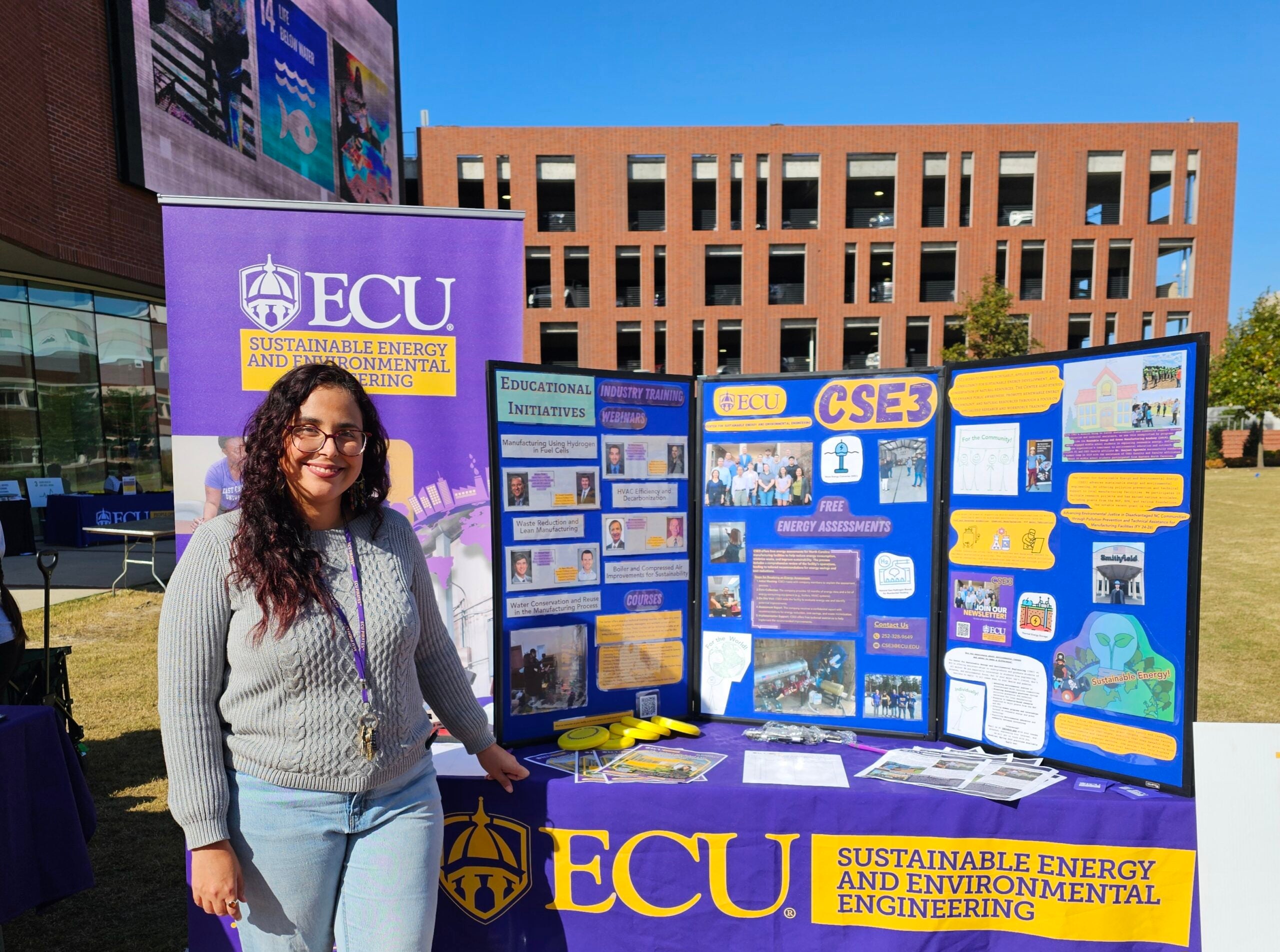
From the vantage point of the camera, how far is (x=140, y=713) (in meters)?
5.55

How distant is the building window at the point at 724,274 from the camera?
31.6 meters

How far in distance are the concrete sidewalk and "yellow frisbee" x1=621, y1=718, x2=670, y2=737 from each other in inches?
307

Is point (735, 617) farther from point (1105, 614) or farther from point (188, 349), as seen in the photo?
point (188, 349)

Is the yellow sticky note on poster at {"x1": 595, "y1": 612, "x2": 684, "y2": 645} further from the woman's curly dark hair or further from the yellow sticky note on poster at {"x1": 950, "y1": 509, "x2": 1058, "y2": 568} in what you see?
the woman's curly dark hair

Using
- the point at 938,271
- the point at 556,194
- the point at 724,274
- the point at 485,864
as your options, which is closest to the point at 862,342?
the point at 938,271

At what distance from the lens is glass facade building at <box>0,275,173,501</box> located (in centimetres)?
1312

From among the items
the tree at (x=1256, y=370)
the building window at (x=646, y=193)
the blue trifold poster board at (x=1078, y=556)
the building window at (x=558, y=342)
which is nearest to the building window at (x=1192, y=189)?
the tree at (x=1256, y=370)

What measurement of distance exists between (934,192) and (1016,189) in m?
4.00

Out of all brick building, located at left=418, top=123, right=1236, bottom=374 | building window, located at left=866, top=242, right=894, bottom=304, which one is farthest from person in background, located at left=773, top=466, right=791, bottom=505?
building window, located at left=866, top=242, right=894, bottom=304

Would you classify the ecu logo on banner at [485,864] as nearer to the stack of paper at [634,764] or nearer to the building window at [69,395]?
the stack of paper at [634,764]

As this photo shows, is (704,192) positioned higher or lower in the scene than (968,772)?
higher

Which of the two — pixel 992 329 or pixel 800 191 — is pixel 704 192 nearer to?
pixel 800 191

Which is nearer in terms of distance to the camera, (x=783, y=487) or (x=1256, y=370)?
(x=783, y=487)

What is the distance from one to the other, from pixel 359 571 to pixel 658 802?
1.16 m
